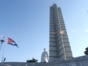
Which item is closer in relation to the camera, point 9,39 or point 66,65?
point 66,65

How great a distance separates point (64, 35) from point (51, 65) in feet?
75.7

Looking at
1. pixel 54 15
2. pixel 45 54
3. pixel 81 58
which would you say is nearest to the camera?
pixel 81 58

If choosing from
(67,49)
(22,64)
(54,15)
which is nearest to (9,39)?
(22,64)

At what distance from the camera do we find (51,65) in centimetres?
1484

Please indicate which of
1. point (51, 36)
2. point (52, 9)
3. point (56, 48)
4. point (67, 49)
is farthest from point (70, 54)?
point (52, 9)

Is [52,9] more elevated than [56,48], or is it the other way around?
[52,9]

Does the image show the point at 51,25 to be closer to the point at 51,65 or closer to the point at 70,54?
the point at 70,54

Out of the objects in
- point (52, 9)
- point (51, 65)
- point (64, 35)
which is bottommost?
point (51, 65)

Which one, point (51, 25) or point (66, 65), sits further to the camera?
point (51, 25)

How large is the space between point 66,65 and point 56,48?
Result: 894 inches

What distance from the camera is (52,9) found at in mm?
51281

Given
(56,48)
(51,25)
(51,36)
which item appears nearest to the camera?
(56,48)

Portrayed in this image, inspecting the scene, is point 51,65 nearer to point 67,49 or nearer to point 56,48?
point 67,49

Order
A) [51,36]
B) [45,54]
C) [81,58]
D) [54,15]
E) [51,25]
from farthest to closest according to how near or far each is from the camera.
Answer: [54,15] < [51,25] < [51,36] < [45,54] < [81,58]
